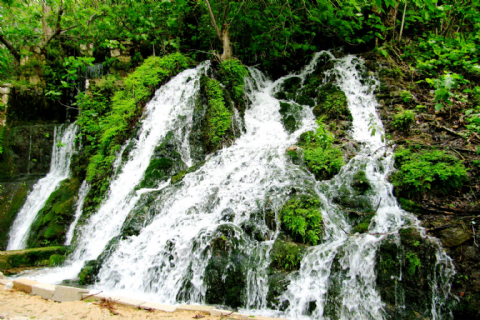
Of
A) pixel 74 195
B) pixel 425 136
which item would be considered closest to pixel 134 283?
pixel 74 195

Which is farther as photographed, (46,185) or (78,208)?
(46,185)

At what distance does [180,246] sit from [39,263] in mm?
3924

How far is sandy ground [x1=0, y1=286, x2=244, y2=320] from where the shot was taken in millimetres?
2963

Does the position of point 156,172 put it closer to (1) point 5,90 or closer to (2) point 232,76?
(2) point 232,76

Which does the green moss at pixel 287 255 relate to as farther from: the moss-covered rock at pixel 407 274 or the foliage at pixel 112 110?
the foliage at pixel 112 110

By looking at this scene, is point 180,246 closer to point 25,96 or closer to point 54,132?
point 54,132

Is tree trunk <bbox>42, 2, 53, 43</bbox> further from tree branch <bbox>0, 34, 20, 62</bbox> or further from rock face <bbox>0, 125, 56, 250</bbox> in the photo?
rock face <bbox>0, 125, 56, 250</bbox>

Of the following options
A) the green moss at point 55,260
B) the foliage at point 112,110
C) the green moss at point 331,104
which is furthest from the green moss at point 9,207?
the green moss at point 331,104

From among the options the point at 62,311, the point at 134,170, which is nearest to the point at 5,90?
the point at 134,170

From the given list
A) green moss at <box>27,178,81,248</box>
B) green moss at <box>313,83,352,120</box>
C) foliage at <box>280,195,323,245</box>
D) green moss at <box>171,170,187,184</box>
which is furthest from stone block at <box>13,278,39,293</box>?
green moss at <box>313,83,352,120</box>

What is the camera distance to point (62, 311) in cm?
311

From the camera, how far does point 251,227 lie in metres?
5.20

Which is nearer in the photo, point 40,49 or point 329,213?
point 329,213

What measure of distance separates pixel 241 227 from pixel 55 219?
20.4 feet
